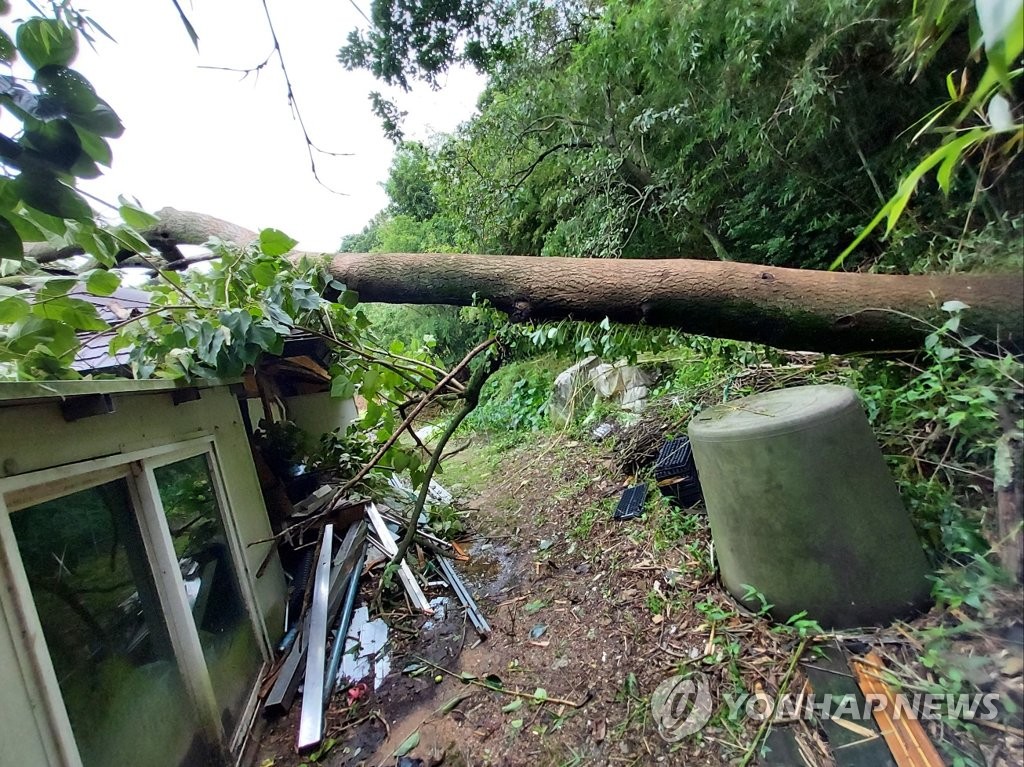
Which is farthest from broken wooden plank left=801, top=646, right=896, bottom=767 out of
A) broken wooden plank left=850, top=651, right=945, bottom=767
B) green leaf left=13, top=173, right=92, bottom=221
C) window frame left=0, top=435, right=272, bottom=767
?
green leaf left=13, top=173, right=92, bottom=221

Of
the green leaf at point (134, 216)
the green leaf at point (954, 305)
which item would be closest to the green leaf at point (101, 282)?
the green leaf at point (134, 216)

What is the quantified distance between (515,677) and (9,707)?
7.01 ft

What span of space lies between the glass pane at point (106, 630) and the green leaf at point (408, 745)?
0.91 meters

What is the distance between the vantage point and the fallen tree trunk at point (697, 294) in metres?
2.32

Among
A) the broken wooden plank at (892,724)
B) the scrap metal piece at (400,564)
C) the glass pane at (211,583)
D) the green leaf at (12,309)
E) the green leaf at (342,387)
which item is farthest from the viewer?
the scrap metal piece at (400,564)

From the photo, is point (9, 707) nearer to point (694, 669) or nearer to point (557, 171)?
point (694, 669)

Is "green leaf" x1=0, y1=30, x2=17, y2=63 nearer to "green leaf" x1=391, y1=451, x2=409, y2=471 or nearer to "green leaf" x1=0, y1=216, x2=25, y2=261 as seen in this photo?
"green leaf" x1=0, y1=216, x2=25, y2=261

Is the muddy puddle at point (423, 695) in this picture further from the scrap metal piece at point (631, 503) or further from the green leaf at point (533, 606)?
the scrap metal piece at point (631, 503)

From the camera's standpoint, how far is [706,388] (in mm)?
4285

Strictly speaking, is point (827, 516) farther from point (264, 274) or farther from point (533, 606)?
point (264, 274)

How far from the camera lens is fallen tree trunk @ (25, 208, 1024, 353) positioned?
7.62ft

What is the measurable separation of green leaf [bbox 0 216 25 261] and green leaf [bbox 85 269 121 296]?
51.8 inches

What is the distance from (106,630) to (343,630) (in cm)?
167

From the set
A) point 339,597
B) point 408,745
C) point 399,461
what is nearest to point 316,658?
point 339,597
